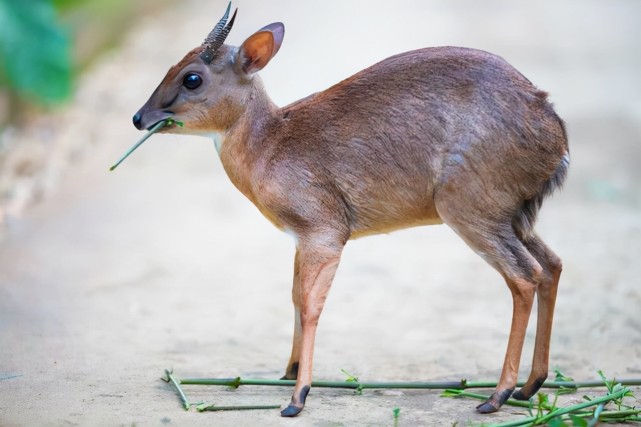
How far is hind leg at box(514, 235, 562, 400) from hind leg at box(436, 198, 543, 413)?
0.81 ft

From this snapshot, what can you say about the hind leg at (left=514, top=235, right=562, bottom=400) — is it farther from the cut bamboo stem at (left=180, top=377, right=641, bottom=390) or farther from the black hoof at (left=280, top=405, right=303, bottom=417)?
the black hoof at (left=280, top=405, right=303, bottom=417)

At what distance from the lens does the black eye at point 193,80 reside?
573 centimetres

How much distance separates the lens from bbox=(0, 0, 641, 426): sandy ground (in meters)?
5.98

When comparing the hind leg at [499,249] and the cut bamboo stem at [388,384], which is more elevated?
the hind leg at [499,249]

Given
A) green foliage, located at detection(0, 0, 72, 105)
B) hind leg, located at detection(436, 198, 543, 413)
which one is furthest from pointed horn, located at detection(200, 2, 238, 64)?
green foliage, located at detection(0, 0, 72, 105)

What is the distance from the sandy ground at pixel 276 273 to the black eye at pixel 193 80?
1794 mm

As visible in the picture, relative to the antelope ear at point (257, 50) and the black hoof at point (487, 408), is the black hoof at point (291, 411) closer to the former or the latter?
the black hoof at point (487, 408)

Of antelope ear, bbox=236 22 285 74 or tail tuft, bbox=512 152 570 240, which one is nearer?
tail tuft, bbox=512 152 570 240

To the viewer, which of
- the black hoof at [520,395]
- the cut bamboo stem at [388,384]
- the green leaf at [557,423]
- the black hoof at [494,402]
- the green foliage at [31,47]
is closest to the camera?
the green leaf at [557,423]

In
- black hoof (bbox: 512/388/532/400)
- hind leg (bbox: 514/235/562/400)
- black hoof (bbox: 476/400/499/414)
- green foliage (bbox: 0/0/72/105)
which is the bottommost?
black hoof (bbox: 476/400/499/414)

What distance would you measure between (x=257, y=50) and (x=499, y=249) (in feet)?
5.90

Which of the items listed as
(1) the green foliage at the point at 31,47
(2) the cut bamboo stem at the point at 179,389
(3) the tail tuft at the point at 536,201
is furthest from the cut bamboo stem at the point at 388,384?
(1) the green foliage at the point at 31,47

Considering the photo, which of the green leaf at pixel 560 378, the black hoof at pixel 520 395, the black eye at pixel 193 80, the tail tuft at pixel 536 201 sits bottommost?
the black hoof at pixel 520 395

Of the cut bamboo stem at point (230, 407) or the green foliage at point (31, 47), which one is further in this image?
the green foliage at point (31, 47)
